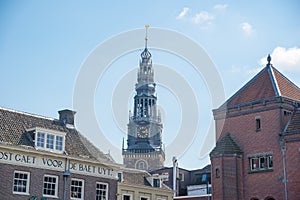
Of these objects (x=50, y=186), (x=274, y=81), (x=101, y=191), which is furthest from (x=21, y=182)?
(x=274, y=81)

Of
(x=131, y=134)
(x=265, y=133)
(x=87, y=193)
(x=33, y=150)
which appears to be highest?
(x=131, y=134)

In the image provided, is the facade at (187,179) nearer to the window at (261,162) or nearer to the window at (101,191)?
the window at (261,162)

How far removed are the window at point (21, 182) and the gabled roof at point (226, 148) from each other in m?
15.9

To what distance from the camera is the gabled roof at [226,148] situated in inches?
1660

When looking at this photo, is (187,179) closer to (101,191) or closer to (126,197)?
(126,197)

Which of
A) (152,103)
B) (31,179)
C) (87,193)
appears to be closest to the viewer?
(31,179)

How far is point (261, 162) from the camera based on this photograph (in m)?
41.2

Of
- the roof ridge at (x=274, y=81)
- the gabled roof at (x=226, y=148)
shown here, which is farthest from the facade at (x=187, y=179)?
the roof ridge at (x=274, y=81)

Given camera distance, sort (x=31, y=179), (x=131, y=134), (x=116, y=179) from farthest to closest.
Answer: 1. (x=131, y=134)
2. (x=116, y=179)
3. (x=31, y=179)

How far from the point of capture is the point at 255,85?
4422 cm

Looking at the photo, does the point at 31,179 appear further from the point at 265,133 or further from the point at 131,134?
the point at 131,134

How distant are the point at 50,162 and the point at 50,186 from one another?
1609mm

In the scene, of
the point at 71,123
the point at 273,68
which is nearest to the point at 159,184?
the point at 71,123

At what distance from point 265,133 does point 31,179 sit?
60.7 feet
